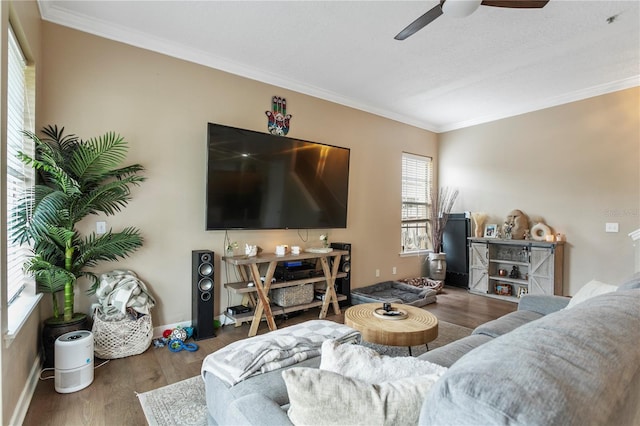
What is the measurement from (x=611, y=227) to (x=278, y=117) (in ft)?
14.5

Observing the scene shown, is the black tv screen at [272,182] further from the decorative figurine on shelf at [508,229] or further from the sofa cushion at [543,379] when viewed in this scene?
the sofa cushion at [543,379]

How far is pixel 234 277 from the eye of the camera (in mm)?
3609

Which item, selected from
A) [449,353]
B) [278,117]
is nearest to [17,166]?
[278,117]

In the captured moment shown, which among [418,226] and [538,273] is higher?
[418,226]

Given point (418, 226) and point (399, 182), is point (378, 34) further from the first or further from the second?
point (418, 226)

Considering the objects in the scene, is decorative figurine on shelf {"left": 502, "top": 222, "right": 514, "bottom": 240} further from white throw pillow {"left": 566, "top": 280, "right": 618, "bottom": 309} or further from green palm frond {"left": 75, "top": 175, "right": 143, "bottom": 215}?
green palm frond {"left": 75, "top": 175, "right": 143, "bottom": 215}

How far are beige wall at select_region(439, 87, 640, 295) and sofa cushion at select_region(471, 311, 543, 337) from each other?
2548 millimetres

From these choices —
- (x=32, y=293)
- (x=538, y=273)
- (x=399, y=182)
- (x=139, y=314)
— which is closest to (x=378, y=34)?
(x=399, y=182)

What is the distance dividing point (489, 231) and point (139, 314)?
4.93 metres

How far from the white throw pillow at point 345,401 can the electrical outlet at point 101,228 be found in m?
2.71

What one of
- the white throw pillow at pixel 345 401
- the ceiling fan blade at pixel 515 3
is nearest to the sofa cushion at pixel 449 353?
the white throw pillow at pixel 345 401

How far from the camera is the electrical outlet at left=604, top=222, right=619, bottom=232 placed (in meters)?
4.04

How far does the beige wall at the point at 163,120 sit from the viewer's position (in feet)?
9.05

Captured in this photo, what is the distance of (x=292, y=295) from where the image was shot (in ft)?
12.0
